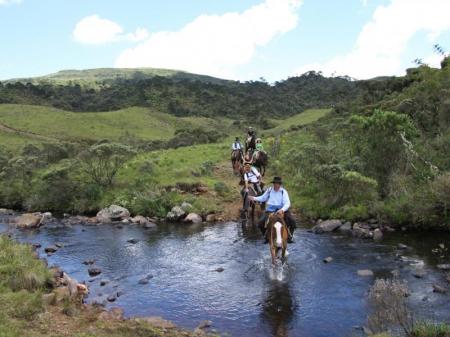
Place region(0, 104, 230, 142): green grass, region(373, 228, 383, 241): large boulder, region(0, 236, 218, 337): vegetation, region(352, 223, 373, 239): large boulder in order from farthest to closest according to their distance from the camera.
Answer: region(0, 104, 230, 142): green grass → region(352, 223, 373, 239): large boulder → region(373, 228, 383, 241): large boulder → region(0, 236, 218, 337): vegetation

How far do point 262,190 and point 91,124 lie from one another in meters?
62.2

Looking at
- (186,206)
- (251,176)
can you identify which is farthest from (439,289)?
(186,206)

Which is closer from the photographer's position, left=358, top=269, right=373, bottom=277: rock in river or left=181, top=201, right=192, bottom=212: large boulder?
left=358, top=269, right=373, bottom=277: rock in river

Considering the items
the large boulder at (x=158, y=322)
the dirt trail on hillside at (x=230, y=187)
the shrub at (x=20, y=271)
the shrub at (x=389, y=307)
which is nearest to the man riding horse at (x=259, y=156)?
the dirt trail on hillside at (x=230, y=187)

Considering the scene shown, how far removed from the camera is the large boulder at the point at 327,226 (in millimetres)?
21406

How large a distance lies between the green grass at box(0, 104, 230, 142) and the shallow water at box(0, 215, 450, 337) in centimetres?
5278

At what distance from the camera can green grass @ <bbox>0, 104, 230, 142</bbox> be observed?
75750 millimetres

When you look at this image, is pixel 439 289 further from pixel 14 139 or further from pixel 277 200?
pixel 14 139

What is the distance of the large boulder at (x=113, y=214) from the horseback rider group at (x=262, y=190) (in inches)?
276

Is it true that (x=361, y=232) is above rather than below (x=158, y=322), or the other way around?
above

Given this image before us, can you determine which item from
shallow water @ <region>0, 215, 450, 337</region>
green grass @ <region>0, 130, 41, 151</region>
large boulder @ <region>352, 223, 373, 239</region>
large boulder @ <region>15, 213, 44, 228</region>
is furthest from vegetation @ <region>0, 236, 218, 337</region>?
green grass @ <region>0, 130, 41, 151</region>

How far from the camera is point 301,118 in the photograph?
8119cm

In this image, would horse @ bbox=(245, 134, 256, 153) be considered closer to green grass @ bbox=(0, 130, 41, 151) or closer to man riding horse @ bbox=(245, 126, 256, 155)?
man riding horse @ bbox=(245, 126, 256, 155)

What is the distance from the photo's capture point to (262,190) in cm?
2383
